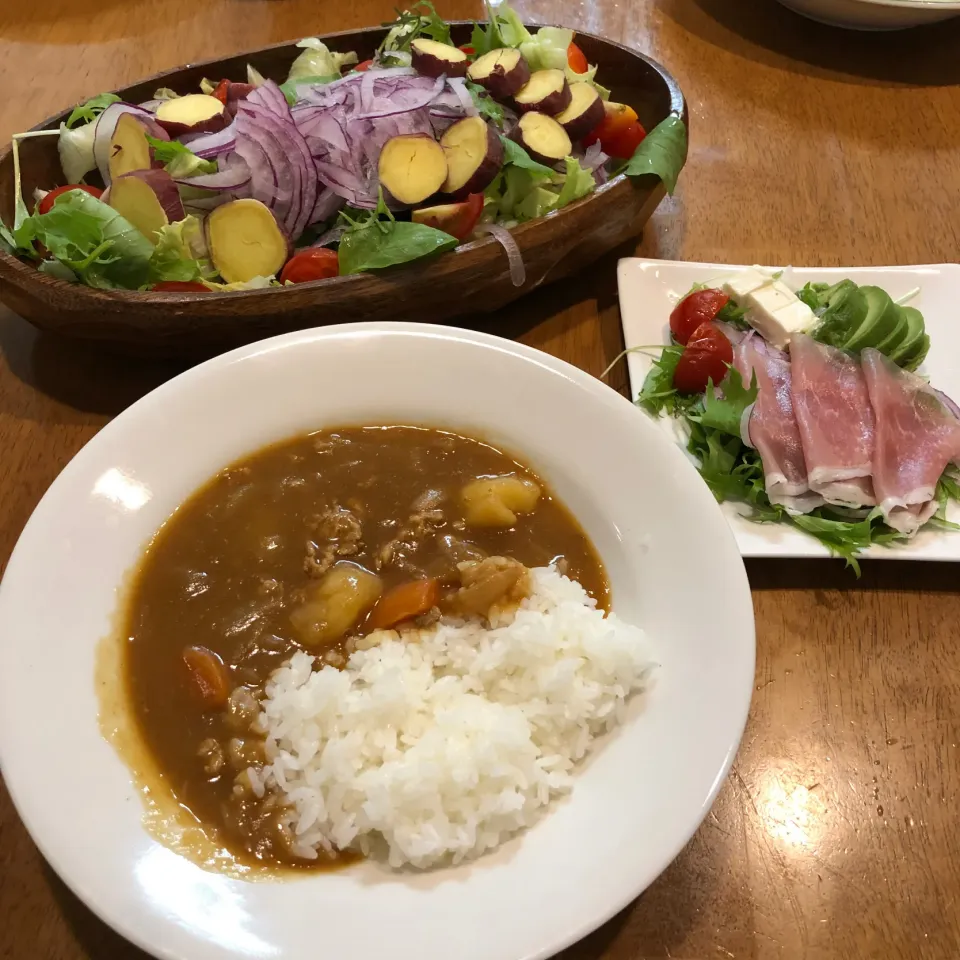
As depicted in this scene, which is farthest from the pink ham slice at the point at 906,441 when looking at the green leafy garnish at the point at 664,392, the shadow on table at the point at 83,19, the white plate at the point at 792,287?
the shadow on table at the point at 83,19

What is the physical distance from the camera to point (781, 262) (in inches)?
126

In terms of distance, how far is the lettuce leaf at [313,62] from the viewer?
3.15 meters

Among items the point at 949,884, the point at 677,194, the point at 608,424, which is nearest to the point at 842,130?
the point at 677,194

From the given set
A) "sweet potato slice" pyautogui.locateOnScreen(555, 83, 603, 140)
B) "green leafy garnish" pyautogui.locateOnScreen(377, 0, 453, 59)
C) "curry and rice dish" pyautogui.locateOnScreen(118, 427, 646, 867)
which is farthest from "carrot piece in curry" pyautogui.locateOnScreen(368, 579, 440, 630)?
"green leafy garnish" pyautogui.locateOnScreen(377, 0, 453, 59)

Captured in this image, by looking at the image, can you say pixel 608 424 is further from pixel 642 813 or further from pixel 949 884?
pixel 949 884

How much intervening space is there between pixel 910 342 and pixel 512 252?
4.67 ft

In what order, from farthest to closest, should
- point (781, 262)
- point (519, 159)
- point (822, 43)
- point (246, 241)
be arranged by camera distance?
point (822, 43)
point (781, 262)
point (519, 159)
point (246, 241)

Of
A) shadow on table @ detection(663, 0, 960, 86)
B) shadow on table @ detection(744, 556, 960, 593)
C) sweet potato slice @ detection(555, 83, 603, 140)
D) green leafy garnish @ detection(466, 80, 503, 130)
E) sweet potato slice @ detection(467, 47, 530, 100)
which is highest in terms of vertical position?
sweet potato slice @ detection(467, 47, 530, 100)

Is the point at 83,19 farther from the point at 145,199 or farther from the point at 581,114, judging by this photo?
the point at 581,114

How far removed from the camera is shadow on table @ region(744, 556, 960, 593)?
91.0 inches

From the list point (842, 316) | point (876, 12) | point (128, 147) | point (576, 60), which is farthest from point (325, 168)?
point (876, 12)

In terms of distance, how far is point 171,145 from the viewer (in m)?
2.71

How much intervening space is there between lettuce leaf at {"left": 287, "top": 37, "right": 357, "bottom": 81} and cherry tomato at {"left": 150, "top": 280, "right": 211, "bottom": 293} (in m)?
1.17

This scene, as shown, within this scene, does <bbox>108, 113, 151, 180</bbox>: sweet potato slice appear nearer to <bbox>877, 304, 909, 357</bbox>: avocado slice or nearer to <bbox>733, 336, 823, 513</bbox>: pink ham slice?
<bbox>733, 336, 823, 513</bbox>: pink ham slice
